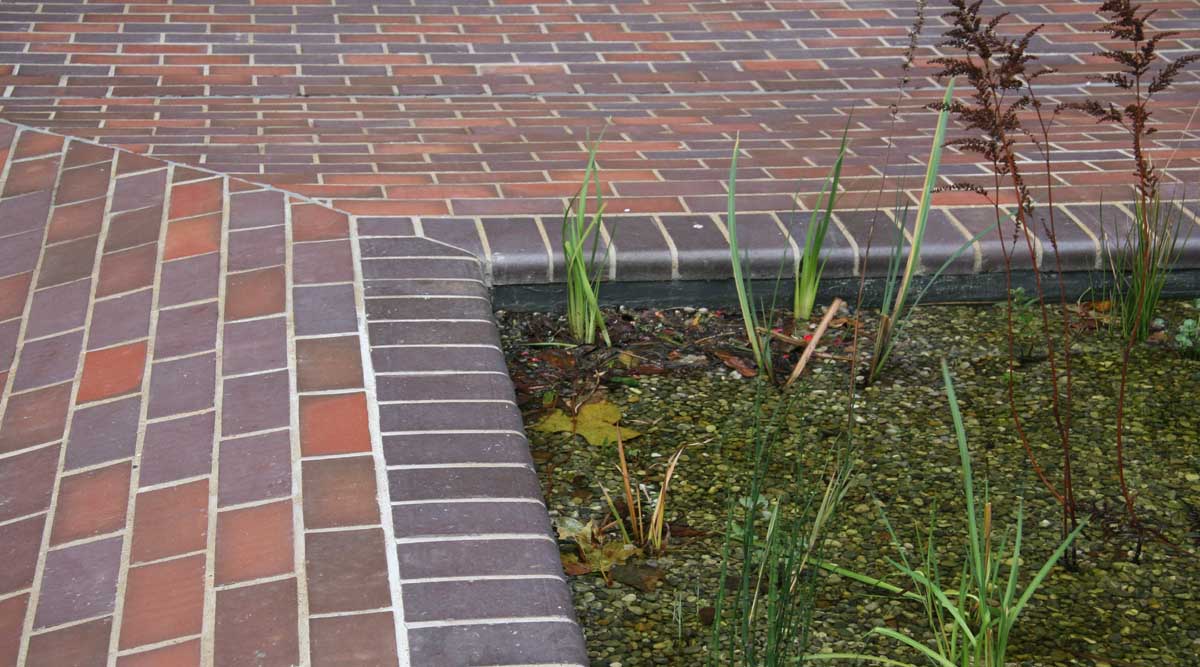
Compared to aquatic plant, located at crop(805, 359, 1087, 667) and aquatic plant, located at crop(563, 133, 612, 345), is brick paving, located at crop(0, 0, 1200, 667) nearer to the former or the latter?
aquatic plant, located at crop(563, 133, 612, 345)

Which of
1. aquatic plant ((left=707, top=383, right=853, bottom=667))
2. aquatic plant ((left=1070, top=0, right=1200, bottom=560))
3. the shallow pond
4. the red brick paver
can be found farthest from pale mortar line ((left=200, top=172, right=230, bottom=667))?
aquatic plant ((left=1070, top=0, right=1200, bottom=560))

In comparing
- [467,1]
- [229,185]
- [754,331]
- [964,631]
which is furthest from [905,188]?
[467,1]

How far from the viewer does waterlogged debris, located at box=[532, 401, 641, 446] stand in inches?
102

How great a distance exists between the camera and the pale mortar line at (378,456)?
1864 mm

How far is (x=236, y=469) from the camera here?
223cm

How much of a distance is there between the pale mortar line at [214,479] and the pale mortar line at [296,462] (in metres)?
0.12

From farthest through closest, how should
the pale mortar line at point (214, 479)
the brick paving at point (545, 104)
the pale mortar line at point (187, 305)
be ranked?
the brick paving at point (545, 104) < the pale mortar line at point (187, 305) < the pale mortar line at point (214, 479)

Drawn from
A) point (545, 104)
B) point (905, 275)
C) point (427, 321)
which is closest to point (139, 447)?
point (427, 321)

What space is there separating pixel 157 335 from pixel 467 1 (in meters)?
3.32

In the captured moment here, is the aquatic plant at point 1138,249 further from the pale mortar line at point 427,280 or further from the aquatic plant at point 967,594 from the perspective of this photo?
the pale mortar line at point 427,280

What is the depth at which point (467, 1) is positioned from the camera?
566 centimetres

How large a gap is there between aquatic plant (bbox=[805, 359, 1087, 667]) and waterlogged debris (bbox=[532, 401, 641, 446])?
A: 573 millimetres

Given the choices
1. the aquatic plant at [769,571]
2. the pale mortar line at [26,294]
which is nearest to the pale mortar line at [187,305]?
the pale mortar line at [26,294]

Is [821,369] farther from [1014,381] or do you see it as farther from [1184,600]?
[1184,600]
